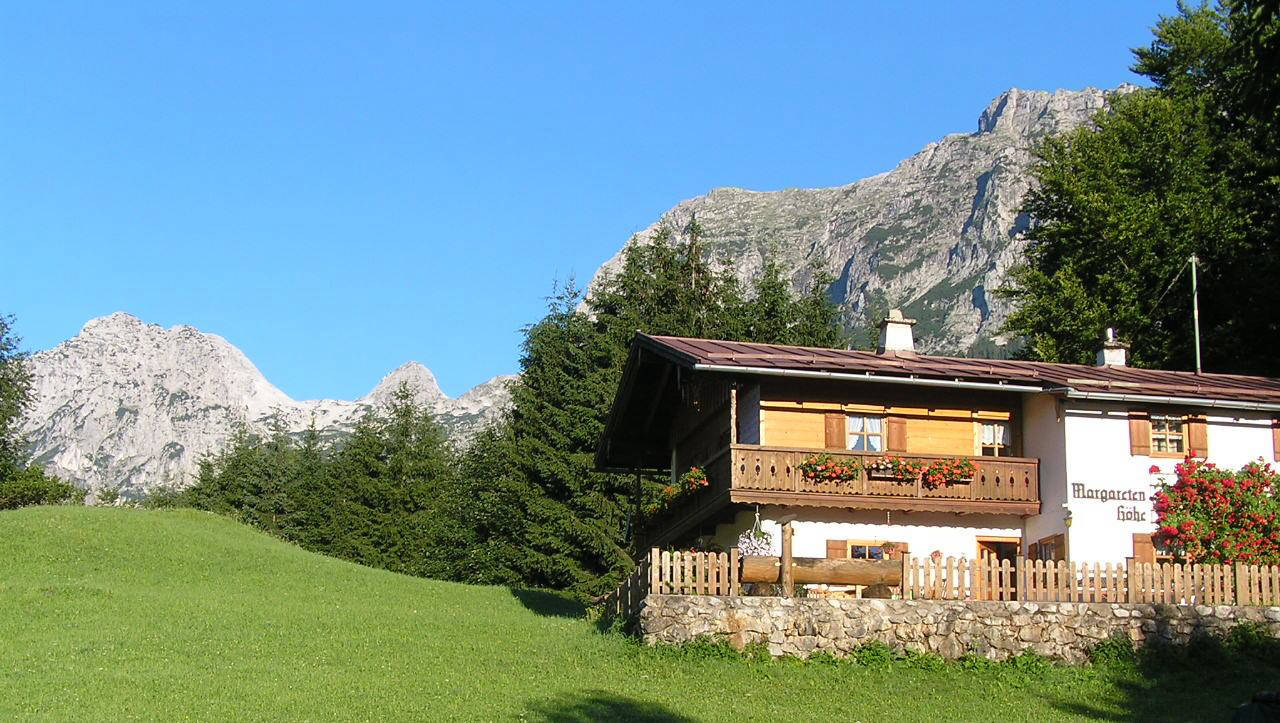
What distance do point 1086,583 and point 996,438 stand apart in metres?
7.03

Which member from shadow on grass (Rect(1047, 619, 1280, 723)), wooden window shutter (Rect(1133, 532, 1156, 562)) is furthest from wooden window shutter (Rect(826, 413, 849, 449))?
shadow on grass (Rect(1047, 619, 1280, 723))

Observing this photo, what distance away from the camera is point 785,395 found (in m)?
29.5

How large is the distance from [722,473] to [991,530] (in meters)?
6.19

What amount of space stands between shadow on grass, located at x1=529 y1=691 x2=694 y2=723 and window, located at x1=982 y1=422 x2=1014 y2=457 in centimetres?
1354

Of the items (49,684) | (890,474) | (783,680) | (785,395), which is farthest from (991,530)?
(49,684)

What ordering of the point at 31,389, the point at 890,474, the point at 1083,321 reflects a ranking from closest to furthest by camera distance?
the point at 890,474
the point at 1083,321
the point at 31,389

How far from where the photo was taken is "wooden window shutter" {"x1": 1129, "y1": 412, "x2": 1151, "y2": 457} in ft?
94.9

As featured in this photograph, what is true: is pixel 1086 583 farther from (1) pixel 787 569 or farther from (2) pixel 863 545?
(2) pixel 863 545

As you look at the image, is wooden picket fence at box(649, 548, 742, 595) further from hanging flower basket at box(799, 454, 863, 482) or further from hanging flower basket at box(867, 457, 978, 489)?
hanging flower basket at box(867, 457, 978, 489)

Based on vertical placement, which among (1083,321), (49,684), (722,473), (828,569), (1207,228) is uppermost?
(1207,228)

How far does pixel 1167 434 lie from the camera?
29.4 meters

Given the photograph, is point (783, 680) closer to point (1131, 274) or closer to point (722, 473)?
point (722, 473)

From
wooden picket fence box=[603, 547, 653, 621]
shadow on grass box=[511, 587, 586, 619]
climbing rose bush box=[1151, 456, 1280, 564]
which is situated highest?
climbing rose bush box=[1151, 456, 1280, 564]

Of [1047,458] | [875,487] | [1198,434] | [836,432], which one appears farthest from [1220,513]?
[836,432]
